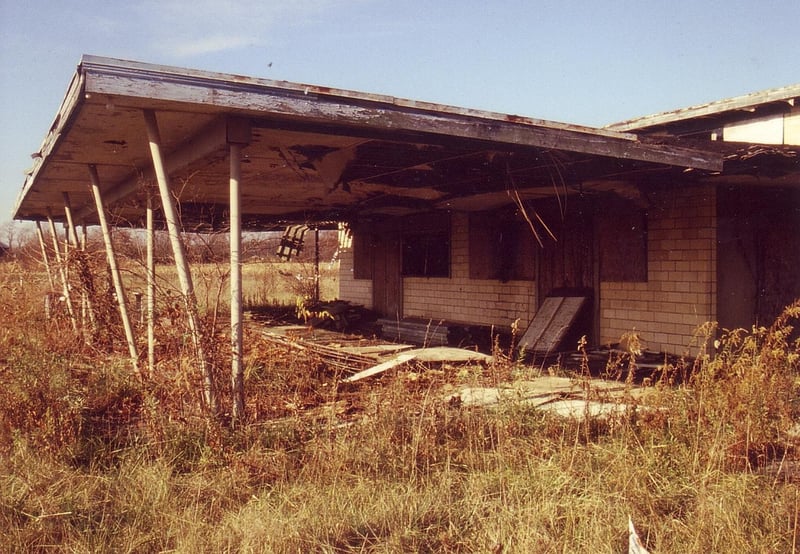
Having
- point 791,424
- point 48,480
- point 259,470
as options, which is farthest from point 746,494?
point 48,480

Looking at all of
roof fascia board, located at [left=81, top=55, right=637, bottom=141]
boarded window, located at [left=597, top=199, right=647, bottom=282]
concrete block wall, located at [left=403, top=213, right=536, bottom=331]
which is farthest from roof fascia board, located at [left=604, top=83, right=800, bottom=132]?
roof fascia board, located at [left=81, top=55, right=637, bottom=141]

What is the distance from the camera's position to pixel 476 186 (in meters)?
9.73

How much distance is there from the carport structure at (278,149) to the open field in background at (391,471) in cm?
68

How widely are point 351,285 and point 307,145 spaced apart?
1081 centimetres

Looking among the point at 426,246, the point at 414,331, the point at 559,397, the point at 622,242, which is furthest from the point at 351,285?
the point at 559,397

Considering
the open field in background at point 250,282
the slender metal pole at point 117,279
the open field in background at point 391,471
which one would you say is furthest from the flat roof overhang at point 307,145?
the open field in background at point 391,471

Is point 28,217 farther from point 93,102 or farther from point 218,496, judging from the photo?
point 218,496

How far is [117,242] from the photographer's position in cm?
955

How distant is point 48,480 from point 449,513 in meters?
2.68

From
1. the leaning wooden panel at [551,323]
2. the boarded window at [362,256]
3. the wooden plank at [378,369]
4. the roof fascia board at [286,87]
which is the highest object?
the roof fascia board at [286,87]

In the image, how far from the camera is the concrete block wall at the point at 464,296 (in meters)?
12.0

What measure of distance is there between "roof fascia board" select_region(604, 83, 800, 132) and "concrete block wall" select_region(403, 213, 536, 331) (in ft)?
10.8

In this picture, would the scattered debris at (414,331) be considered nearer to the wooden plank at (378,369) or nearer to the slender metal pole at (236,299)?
the wooden plank at (378,369)

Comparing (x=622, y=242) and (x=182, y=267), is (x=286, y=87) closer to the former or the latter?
(x=182, y=267)
